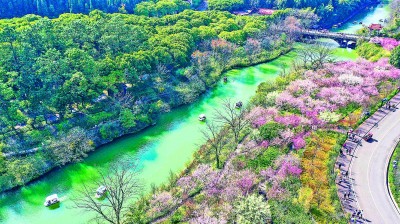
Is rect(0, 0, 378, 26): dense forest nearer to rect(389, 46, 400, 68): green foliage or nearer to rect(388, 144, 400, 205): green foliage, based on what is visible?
rect(389, 46, 400, 68): green foliage

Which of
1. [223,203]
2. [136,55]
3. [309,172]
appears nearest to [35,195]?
[223,203]

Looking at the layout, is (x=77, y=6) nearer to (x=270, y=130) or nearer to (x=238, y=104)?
(x=238, y=104)

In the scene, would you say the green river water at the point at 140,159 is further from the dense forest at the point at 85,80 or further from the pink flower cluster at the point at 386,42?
the pink flower cluster at the point at 386,42

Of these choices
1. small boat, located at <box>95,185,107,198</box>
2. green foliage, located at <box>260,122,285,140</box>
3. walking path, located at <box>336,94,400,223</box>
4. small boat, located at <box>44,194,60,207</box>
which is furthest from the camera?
green foliage, located at <box>260,122,285,140</box>

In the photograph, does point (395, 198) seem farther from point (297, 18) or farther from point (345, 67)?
point (297, 18)

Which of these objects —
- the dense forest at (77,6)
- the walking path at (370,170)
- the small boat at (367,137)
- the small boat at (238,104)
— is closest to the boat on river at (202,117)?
the small boat at (238,104)

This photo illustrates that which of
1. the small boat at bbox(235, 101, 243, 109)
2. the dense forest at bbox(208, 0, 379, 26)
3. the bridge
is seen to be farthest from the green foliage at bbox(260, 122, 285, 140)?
the dense forest at bbox(208, 0, 379, 26)
